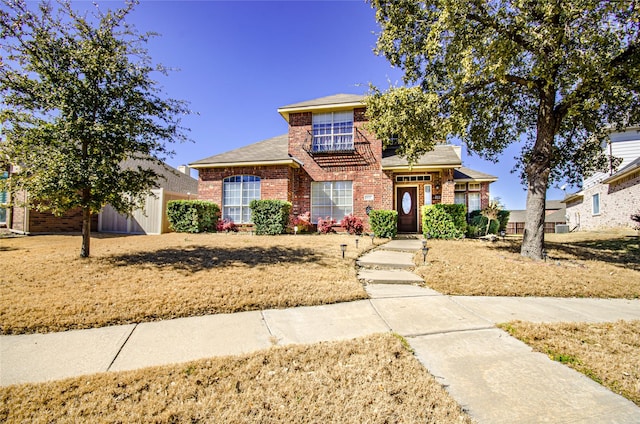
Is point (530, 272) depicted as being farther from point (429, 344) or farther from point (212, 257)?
point (212, 257)

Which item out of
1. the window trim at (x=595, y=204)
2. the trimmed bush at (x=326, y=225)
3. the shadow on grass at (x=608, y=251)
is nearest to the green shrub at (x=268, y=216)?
the trimmed bush at (x=326, y=225)

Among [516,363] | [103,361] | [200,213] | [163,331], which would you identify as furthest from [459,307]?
[200,213]

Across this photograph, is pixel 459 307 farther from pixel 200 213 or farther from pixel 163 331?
pixel 200 213

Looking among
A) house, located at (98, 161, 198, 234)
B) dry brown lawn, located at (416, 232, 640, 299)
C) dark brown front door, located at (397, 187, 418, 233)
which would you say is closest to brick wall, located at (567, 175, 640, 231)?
dry brown lawn, located at (416, 232, 640, 299)

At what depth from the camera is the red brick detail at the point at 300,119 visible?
14.5 m

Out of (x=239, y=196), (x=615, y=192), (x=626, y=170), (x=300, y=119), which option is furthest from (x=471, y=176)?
(x=239, y=196)

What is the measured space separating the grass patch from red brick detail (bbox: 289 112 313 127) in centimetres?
1269

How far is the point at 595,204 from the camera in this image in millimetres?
18766

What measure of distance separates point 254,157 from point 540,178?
11.3 metres

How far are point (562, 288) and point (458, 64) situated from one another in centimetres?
565

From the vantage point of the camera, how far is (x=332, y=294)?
4719mm

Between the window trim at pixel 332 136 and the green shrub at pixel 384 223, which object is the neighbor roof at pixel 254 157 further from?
the green shrub at pixel 384 223

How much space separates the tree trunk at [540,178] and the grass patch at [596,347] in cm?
444

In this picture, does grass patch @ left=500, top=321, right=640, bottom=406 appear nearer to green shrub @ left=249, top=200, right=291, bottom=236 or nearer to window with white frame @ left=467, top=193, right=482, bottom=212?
green shrub @ left=249, top=200, right=291, bottom=236
